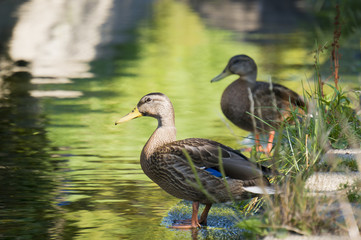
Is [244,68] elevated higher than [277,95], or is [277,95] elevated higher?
[244,68]

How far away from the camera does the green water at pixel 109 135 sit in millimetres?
6781

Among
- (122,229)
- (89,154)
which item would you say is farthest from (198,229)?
(89,154)

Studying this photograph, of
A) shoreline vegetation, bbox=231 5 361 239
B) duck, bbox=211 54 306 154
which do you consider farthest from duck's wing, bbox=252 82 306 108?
shoreline vegetation, bbox=231 5 361 239

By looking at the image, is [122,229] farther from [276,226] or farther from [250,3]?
[250,3]

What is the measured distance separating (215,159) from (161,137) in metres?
0.58

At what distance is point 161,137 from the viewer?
22.5 ft

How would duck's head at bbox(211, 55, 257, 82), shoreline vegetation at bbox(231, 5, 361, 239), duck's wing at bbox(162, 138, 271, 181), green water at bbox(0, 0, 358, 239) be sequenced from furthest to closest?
1. duck's head at bbox(211, 55, 257, 82)
2. green water at bbox(0, 0, 358, 239)
3. duck's wing at bbox(162, 138, 271, 181)
4. shoreline vegetation at bbox(231, 5, 361, 239)

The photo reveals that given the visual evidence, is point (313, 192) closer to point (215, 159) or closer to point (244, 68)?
point (215, 159)

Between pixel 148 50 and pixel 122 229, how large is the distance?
13772 millimetres

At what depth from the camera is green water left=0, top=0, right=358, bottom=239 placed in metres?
6.78

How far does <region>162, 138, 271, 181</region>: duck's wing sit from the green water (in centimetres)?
24

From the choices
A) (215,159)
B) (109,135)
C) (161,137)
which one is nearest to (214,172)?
(215,159)

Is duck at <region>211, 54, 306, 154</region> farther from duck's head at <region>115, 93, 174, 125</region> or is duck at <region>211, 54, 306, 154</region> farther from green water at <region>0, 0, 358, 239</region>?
duck's head at <region>115, 93, 174, 125</region>

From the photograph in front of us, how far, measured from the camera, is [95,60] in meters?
17.9
